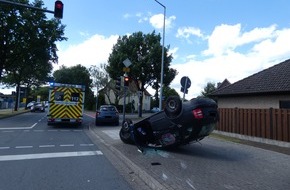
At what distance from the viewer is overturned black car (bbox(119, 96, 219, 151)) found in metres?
9.06

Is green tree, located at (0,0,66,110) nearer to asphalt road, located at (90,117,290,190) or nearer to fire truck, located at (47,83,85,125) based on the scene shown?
fire truck, located at (47,83,85,125)

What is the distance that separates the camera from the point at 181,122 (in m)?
9.21

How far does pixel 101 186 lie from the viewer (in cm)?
652

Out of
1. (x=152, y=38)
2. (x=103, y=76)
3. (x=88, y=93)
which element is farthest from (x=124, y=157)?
(x=88, y=93)

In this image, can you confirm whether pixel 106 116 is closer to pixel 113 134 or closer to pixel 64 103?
pixel 64 103

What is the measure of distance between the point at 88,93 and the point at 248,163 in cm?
7087

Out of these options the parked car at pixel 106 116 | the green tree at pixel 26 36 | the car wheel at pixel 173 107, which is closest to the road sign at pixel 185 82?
the car wheel at pixel 173 107

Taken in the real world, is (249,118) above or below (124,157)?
above

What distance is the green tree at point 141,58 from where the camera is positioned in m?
36.0

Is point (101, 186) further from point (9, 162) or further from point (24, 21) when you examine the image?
point (24, 21)

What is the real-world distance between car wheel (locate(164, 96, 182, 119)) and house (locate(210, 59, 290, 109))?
26.1ft

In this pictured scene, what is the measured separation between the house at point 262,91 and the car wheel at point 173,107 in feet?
26.1

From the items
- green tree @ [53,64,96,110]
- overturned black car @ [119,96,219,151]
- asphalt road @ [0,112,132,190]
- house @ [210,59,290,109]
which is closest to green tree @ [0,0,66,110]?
house @ [210,59,290,109]

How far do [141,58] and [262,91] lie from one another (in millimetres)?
21191
